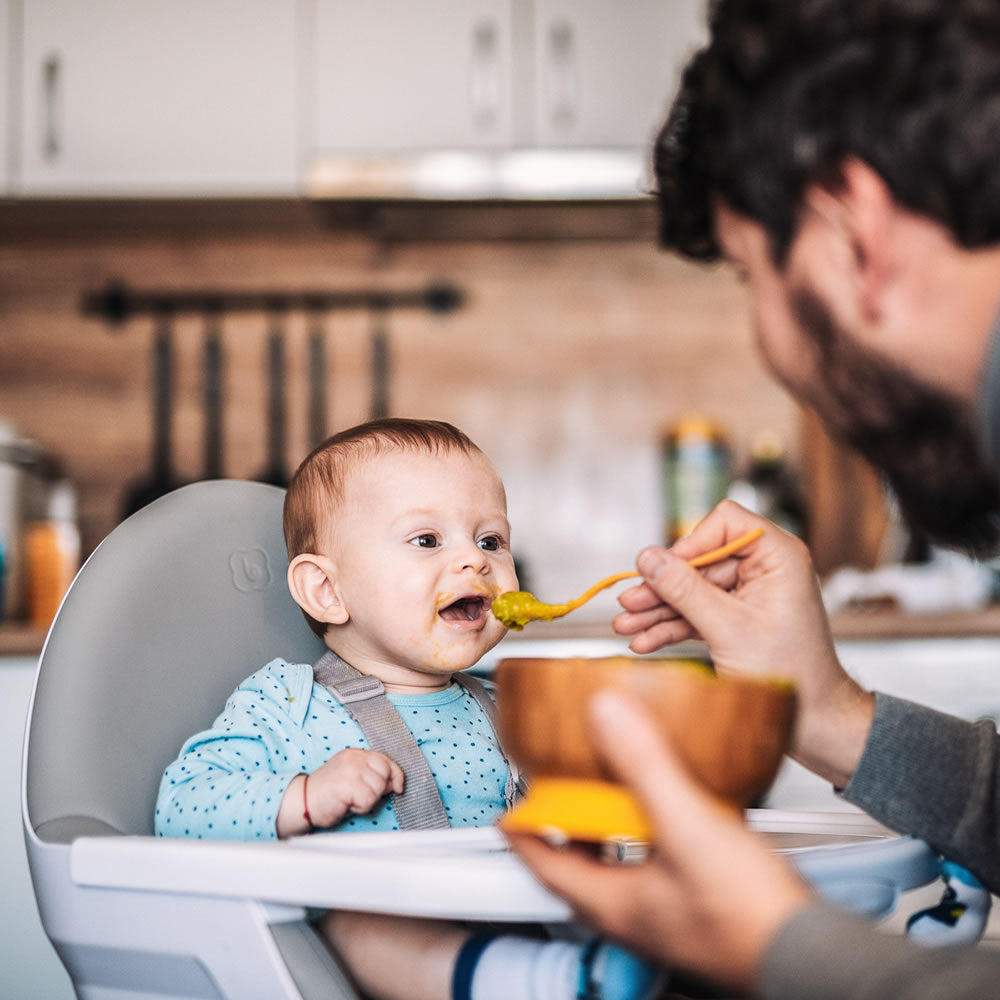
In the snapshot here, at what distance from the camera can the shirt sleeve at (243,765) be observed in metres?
0.78

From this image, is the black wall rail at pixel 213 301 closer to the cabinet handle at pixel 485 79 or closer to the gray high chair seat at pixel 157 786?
the cabinet handle at pixel 485 79

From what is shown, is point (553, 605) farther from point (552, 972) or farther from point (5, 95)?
point (5, 95)

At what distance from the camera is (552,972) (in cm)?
61

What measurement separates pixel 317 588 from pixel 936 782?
517 mm

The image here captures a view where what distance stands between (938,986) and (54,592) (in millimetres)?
1771

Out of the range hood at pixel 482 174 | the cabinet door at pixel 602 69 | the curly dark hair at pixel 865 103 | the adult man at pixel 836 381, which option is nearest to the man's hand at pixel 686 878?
the adult man at pixel 836 381

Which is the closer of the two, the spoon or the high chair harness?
the spoon

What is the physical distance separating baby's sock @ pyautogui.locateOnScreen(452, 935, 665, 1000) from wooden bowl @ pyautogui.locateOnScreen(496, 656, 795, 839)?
11cm

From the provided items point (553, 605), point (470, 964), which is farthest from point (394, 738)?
point (470, 964)

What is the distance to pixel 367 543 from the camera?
100 cm

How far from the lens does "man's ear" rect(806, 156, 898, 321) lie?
634 millimetres

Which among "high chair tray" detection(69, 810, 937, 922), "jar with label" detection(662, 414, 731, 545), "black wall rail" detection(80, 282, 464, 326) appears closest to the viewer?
"high chair tray" detection(69, 810, 937, 922)

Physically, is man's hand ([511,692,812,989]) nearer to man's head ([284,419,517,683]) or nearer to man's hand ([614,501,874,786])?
man's hand ([614,501,874,786])

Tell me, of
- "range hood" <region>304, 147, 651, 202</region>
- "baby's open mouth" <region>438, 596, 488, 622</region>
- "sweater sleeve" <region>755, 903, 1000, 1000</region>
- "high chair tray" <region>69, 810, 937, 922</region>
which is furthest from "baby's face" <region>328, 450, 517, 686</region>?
"range hood" <region>304, 147, 651, 202</region>
